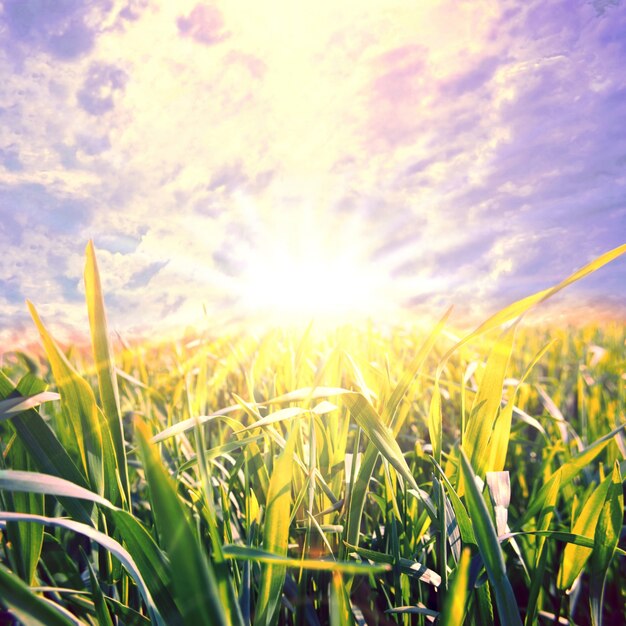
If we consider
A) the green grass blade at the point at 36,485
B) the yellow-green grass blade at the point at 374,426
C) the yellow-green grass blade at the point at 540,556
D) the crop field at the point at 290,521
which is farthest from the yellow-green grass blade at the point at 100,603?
the yellow-green grass blade at the point at 540,556

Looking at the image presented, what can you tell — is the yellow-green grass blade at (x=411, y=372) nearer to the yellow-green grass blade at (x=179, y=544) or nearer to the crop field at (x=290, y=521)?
the crop field at (x=290, y=521)

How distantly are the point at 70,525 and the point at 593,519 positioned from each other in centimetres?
45

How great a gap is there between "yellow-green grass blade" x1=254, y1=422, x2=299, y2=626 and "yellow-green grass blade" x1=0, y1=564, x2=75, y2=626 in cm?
13

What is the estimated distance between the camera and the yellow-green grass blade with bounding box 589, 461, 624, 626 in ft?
1.30

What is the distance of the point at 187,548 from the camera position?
211 millimetres

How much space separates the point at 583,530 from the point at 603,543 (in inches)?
1.7

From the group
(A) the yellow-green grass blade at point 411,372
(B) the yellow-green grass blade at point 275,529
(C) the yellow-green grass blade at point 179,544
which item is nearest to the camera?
(C) the yellow-green grass blade at point 179,544

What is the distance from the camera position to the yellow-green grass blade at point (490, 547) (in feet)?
0.96

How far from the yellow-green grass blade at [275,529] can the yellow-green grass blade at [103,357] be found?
0.52ft

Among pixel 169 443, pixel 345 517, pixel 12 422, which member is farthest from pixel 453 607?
pixel 169 443

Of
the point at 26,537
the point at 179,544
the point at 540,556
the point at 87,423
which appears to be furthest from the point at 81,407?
the point at 540,556

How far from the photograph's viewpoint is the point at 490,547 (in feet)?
0.98

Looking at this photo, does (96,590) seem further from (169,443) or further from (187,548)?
(169,443)

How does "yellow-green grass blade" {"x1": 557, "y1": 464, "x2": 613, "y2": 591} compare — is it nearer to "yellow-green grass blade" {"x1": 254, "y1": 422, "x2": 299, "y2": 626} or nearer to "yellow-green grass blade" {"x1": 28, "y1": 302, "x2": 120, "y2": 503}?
"yellow-green grass blade" {"x1": 254, "y1": 422, "x2": 299, "y2": 626}
